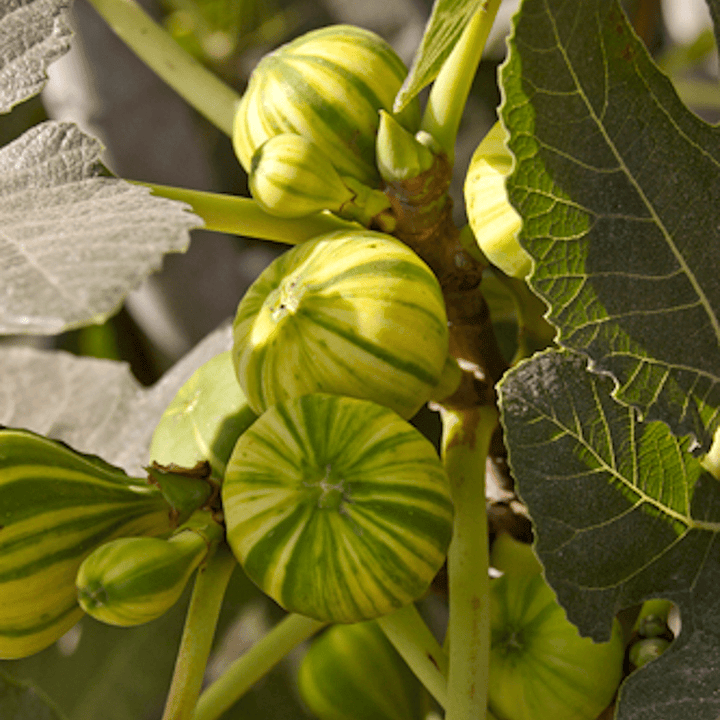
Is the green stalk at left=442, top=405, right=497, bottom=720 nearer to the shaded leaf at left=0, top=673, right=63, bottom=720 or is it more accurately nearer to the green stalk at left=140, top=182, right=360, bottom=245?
the green stalk at left=140, top=182, right=360, bottom=245

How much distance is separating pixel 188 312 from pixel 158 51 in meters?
0.40

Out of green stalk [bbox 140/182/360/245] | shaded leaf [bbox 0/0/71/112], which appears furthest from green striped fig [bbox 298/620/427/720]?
shaded leaf [bbox 0/0/71/112]

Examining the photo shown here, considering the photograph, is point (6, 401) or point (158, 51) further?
point (6, 401)

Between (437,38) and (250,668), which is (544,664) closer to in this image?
(250,668)

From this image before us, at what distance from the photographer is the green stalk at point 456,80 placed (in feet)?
1.27

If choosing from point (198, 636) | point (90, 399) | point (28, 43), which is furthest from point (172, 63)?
point (198, 636)

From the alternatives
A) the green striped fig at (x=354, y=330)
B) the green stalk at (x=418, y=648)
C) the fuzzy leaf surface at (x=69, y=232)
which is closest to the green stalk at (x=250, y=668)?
the green stalk at (x=418, y=648)

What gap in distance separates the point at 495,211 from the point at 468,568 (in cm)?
18

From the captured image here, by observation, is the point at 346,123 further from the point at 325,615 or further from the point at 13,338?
the point at 13,338

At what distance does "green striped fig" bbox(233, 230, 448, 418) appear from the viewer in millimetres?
365

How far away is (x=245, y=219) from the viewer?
415 millimetres

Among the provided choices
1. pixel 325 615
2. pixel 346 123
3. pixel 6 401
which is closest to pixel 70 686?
pixel 6 401

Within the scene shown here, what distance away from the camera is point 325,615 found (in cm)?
35

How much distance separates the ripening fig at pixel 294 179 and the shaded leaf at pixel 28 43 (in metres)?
0.11
